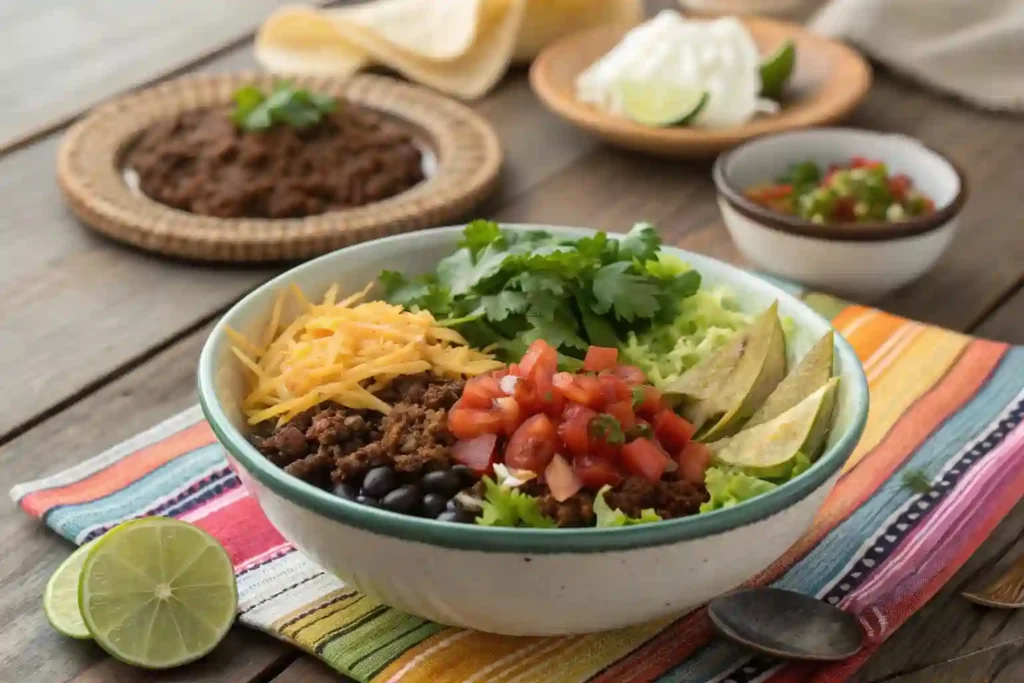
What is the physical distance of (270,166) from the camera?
2525mm

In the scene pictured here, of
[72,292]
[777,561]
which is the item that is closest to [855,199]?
[777,561]

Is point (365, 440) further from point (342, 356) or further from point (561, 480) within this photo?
point (561, 480)

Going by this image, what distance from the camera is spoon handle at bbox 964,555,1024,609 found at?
154 centimetres

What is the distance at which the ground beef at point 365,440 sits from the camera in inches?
57.8

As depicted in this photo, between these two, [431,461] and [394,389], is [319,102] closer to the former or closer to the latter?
[394,389]

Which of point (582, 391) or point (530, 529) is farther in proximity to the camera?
point (582, 391)

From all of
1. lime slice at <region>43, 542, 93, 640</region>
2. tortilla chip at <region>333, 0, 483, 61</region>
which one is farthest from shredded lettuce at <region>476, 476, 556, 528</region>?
tortilla chip at <region>333, 0, 483, 61</region>

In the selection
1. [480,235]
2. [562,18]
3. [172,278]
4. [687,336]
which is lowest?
[172,278]

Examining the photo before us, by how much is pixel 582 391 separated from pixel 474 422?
0.13m

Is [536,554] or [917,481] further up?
[536,554]

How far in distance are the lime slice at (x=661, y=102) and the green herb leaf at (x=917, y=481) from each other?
46.5 inches

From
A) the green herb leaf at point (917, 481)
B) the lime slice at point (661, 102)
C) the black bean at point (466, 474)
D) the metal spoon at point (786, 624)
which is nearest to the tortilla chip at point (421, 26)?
the lime slice at point (661, 102)

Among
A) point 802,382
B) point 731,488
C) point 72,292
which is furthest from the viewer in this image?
point 72,292

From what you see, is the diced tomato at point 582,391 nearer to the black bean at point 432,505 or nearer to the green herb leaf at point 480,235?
the black bean at point 432,505
